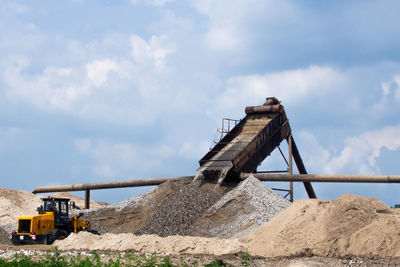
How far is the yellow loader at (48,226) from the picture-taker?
19.9 meters

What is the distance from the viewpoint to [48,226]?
2053 cm

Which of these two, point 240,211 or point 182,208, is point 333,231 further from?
point 182,208

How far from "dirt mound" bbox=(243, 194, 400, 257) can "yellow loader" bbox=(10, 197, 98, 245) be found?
26.7 feet

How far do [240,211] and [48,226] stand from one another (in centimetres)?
758

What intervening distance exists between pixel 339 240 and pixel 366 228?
0.88 meters

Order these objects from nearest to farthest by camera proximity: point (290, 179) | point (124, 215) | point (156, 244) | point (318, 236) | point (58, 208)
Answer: point (318, 236) < point (156, 244) < point (58, 208) < point (290, 179) < point (124, 215)

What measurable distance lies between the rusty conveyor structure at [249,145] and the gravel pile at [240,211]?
3.92 feet

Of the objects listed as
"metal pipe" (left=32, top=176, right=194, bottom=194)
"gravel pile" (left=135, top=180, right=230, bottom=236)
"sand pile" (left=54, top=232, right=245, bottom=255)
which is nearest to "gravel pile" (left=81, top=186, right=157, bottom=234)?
"gravel pile" (left=135, top=180, right=230, bottom=236)

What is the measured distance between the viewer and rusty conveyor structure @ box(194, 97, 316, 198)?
2300 centimetres

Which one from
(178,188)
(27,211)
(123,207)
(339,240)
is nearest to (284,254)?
(339,240)

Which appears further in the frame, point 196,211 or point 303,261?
point 196,211

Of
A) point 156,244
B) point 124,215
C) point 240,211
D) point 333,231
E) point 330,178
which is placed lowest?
point 156,244

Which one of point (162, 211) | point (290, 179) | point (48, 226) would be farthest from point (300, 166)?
point (48, 226)

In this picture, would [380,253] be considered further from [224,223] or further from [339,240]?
[224,223]
